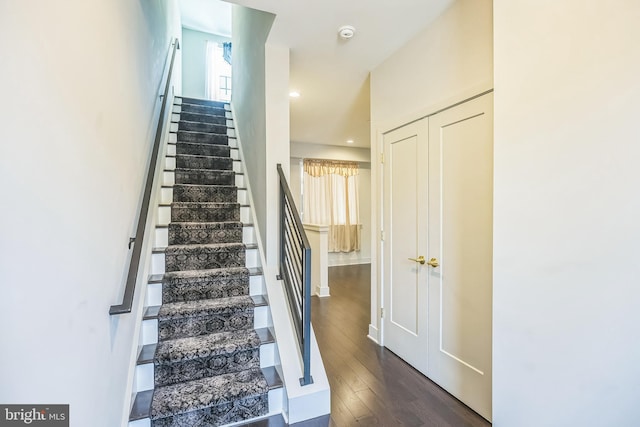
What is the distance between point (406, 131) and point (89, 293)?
243cm

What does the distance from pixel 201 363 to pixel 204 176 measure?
2.03 metres

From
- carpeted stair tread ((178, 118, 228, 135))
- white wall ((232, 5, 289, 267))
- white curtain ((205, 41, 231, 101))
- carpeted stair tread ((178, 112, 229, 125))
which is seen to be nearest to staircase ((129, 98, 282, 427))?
white wall ((232, 5, 289, 267))

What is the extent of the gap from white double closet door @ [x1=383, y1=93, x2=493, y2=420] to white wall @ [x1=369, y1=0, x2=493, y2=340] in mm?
113

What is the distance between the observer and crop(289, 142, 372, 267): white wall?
21.4 feet

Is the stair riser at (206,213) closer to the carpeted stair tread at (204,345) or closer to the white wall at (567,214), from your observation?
the carpeted stair tread at (204,345)

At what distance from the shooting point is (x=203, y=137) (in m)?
3.79

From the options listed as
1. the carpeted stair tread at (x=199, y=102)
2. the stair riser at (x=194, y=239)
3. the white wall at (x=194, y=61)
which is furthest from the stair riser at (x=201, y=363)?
the white wall at (x=194, y=61)

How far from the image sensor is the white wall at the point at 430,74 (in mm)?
1831

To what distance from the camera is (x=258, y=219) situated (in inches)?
109

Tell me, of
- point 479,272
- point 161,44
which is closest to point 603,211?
point 479,272

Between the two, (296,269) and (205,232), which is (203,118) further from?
(296,269)

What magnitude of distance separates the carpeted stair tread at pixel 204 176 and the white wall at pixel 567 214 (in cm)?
272

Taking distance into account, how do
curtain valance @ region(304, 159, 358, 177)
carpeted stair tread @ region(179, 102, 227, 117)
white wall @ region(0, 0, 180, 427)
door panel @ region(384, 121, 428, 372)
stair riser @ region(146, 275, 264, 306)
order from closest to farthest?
white wall @ region(0, 0, 180, 427) → stair riser @ region(146, 275, 264, 306) → door panel @ region(384, 121, 428, 372) → carpeted stair tread @ region(179, 102, 227, 117) → curtain valance @ region(304, 159, 358, 177)

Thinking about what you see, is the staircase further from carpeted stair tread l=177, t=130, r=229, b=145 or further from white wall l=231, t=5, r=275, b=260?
carpeted stair tread l=177, t=130, r=229, b=145
